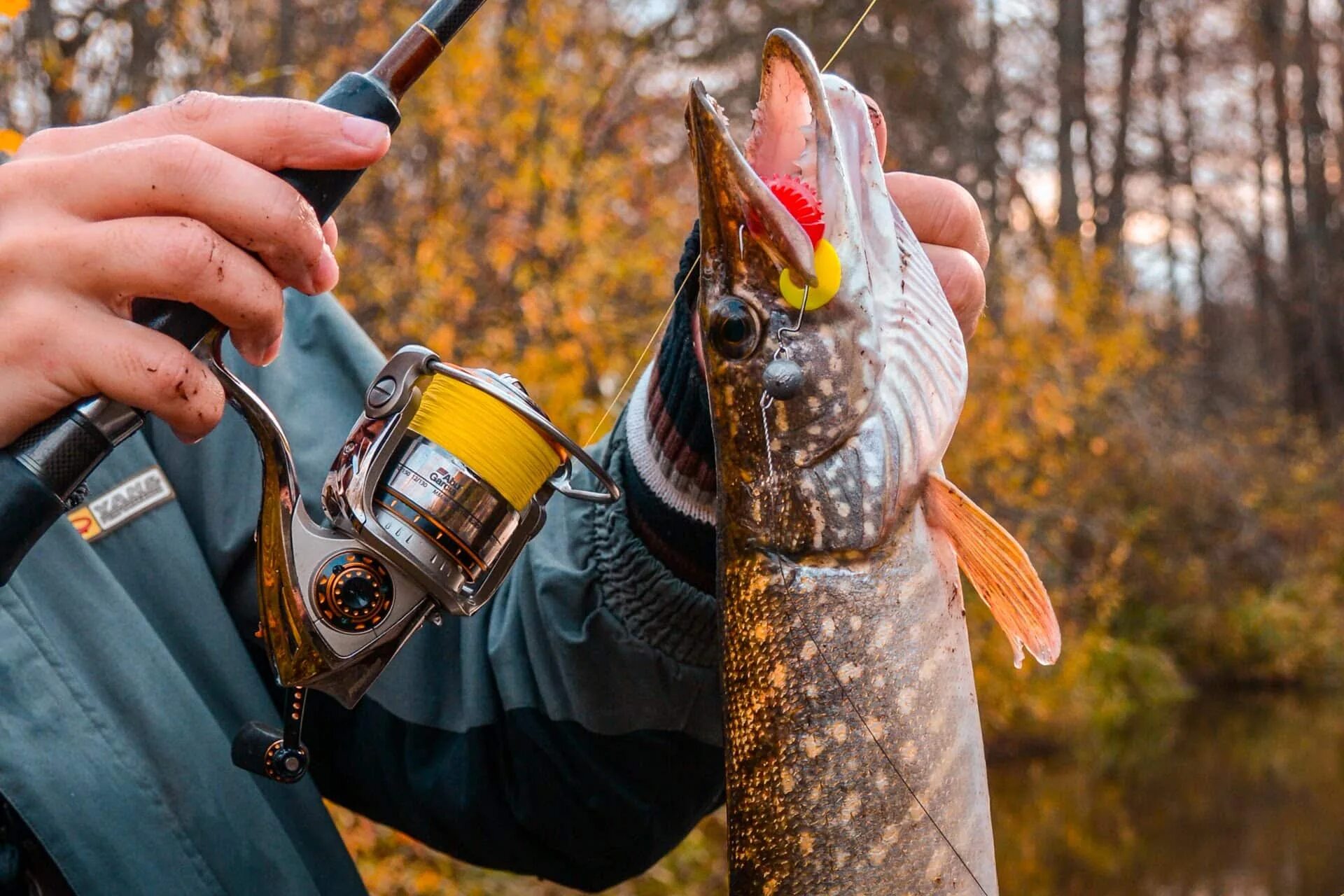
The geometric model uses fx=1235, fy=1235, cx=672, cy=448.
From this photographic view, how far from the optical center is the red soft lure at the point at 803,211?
142 centimetres

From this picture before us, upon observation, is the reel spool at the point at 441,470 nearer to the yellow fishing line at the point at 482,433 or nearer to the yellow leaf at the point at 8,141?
the yellow fishing line at the point at 482,433

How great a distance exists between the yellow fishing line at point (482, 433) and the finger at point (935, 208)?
21.0 inches

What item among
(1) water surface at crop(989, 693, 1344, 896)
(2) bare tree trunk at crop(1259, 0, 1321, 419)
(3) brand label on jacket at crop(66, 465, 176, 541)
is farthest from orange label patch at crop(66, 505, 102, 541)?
(2) bare tree trunk at crop(1259, 0, 1321, 419)

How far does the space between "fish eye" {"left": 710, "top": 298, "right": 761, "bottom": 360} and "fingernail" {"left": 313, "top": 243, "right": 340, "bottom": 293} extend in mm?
435

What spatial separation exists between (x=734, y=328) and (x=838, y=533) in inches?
10.6

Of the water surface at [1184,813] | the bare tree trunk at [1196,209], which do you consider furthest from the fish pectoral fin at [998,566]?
the bare tree trunk at [1196,209]

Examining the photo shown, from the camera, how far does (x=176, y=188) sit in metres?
1.18

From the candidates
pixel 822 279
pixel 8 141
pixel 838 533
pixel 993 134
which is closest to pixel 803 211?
pixel 822 279

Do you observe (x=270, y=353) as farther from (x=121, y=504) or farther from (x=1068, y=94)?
(x=1068, y=94)

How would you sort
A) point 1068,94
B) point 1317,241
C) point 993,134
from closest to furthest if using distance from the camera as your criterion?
point 993,134
point 1068,94
point 1317,241

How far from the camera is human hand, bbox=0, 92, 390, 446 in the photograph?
1.17 meters

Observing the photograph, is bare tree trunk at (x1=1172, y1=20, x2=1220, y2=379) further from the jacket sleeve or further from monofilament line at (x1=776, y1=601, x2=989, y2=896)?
monofilament line at (x1=776, y1=601, x2=989, y2=896)

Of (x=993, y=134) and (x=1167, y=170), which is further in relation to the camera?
(x=1167, y=170)

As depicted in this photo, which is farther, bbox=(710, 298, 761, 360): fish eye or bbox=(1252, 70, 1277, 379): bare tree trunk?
bbox=(1252, 70, 1277, 379): bare tree trunk
